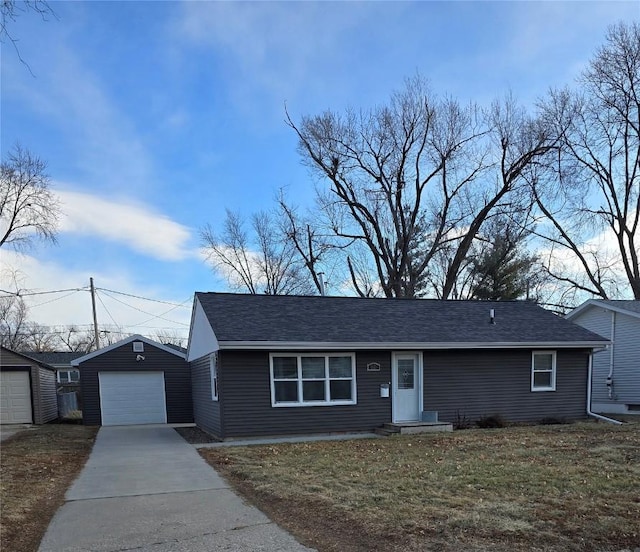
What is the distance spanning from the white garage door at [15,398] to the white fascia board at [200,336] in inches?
240

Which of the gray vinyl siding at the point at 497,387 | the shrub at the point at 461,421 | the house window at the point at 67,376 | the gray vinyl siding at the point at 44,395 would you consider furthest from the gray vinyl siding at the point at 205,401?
the house window at the point at 67,376

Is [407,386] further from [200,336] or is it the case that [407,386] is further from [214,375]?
[200,336]

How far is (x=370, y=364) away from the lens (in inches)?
511

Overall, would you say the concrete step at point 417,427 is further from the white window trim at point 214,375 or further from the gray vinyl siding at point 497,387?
the white window trim at point 214,375

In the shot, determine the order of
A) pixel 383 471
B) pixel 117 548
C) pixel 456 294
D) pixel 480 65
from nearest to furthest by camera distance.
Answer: pixel 117 548 < pixel 383 471 < pixel 480 65 < pixel 456 294

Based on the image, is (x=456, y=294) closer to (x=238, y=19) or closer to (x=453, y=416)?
(x=453, y=416)

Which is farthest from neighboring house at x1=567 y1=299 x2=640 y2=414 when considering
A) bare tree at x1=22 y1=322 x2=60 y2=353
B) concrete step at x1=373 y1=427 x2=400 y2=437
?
bare tree at x1=22 y1=322 x2=60 y2=353

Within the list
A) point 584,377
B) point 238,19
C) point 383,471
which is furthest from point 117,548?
point 584,377

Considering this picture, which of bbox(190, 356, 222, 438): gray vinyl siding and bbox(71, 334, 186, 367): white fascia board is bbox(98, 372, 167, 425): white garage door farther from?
bbox(190, 356, 222, 438): gray vinyl siding

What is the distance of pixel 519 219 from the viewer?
28.4 meters

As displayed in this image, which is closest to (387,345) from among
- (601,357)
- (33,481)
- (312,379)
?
(312,379)

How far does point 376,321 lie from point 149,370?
10013mm

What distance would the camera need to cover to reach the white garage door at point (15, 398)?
59.3ft

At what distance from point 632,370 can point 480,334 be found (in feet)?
27.0
